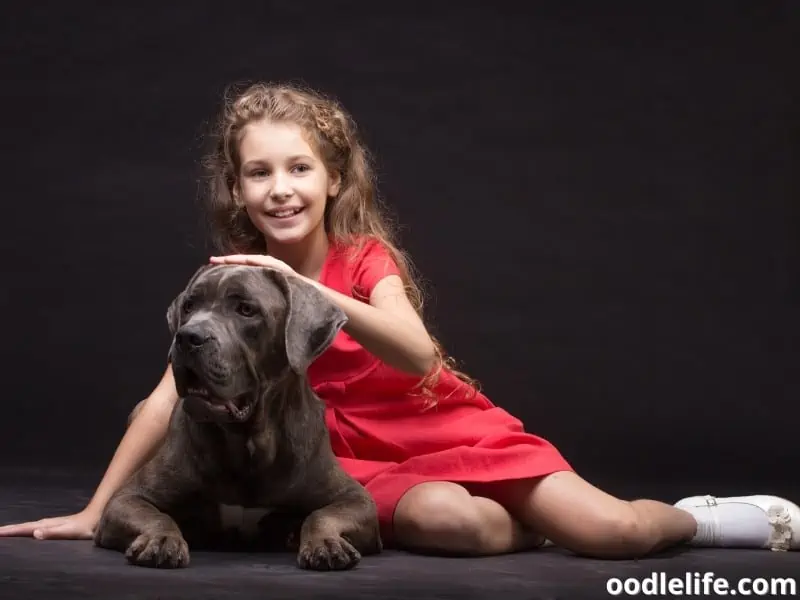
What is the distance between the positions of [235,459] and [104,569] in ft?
1.34

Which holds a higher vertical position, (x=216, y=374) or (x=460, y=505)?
(x=216, y=374)

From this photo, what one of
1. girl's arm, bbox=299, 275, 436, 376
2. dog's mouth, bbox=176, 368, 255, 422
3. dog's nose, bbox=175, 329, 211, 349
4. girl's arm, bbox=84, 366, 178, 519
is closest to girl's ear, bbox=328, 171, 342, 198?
girl's arm, bbox=299, 275, 436, 376

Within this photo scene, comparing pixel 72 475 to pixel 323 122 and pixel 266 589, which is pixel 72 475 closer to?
pixel 323 122

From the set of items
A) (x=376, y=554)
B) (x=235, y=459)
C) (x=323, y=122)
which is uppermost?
(x=323, y=122)

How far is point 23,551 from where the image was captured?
4.06 m

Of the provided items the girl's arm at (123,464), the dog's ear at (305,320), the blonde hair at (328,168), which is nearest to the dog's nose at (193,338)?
the dog's ear at (305,320)

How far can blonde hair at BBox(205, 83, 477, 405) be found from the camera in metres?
4.60

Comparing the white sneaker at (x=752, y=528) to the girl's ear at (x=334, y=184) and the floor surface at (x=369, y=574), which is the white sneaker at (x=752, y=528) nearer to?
the floor surface at (x=369, y=574)

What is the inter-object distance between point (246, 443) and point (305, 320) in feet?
1.08

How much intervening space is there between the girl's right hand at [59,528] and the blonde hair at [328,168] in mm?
896

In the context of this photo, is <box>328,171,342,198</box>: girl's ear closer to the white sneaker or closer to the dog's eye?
the dog's eye

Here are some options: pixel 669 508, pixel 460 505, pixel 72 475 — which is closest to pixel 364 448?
pixel 460 505

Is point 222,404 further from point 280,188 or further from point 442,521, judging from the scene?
point 280,188

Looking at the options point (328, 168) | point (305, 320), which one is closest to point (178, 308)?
point (305, 320)
